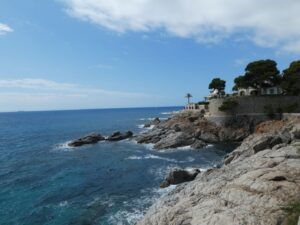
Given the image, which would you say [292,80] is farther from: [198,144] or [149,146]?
[149,146]

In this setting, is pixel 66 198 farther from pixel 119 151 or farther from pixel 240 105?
pixel 240 105

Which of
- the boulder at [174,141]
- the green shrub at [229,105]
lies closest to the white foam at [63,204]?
the boulder at [174,141]

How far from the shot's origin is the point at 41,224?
2392 centimetres

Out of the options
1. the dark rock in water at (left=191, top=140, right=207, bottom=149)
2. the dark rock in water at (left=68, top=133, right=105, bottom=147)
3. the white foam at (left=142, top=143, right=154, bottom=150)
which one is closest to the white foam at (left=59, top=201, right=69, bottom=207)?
the white foam at (left=142, top=143, right=154, bottom=150)

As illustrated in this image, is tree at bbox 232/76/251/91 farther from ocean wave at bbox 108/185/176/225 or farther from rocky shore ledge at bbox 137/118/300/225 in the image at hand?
rocky shore ledge at bbox 137/118/300/225

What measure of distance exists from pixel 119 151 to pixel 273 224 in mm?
42355

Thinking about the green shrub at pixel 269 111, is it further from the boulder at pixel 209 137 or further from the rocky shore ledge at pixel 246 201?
the rocky shore ledge at pixel 246 201

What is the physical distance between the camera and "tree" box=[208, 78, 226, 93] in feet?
243

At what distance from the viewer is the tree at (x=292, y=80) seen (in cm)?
6097

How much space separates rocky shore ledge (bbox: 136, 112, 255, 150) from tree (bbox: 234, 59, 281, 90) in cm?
823

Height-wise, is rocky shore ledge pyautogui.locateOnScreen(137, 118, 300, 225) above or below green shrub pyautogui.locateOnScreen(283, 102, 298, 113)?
below

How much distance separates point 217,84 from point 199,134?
20071 mm

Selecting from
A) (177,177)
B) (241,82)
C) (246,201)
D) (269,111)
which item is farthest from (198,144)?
(246,201)

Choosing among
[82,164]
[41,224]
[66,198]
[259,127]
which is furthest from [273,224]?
[259,127]
